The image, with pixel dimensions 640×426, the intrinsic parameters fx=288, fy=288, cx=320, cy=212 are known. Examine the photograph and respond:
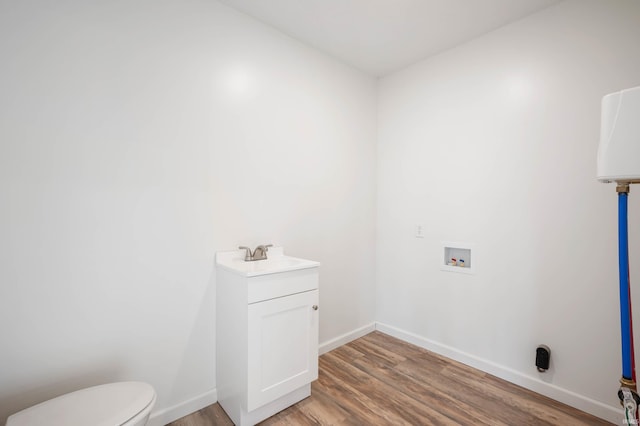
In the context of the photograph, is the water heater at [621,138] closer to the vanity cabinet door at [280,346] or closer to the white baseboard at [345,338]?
the vanity cabinet door at [280,346]

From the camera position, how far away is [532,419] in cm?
171

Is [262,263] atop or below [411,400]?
atop

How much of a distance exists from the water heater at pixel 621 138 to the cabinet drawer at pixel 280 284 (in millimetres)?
1520

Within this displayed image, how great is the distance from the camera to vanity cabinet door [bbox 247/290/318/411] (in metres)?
1.61

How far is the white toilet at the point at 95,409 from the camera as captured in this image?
3.47 feet

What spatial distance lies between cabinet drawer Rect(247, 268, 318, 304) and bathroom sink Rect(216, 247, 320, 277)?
0.03m

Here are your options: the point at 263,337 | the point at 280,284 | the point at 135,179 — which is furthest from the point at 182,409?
the point at 135,179

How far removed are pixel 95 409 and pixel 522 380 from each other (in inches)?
98.5

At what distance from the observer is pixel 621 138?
1.10m

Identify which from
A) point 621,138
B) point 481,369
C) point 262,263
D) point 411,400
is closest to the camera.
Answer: point 621,138

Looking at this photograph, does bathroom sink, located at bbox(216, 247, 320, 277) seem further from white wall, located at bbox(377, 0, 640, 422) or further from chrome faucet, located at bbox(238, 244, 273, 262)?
white wall, located at bbox(377, 0, 640, 422)

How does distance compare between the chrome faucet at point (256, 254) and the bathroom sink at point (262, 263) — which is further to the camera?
the chrome faucet at point (256, 254)

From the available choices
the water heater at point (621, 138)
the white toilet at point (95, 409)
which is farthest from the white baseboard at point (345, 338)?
the water heater at point (621, 138)

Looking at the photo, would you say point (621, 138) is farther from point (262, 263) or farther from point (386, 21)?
point (262, 263)
